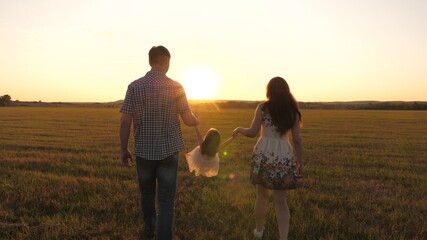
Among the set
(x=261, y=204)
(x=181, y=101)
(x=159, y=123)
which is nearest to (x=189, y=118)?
(x=181, y=101)

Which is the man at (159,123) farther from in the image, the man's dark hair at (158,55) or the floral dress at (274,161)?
the floral dress at (274,161)

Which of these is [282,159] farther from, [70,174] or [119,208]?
[70,174]

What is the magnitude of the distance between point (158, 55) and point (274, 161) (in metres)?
1.84

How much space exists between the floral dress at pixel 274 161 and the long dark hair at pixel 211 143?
0.59 m

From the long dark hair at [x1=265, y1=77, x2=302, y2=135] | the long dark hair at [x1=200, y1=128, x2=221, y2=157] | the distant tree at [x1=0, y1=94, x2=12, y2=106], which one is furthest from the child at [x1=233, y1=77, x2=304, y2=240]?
the distant tree at [x1=0, y1=94, x2=12, y2=106]

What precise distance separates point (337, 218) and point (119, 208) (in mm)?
3484

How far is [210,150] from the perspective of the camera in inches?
196

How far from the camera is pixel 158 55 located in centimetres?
429

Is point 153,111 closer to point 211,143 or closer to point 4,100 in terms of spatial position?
point 211,143

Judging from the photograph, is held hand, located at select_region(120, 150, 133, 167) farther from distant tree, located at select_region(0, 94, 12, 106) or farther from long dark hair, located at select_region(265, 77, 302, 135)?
distant tree, located at select_region(0, 94, 12, 106)

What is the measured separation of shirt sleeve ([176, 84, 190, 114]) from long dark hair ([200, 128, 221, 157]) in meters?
0.61

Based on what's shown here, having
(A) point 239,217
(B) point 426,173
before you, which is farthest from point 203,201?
(B) point 426,173

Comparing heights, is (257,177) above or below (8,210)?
above

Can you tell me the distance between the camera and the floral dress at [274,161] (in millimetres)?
4566
